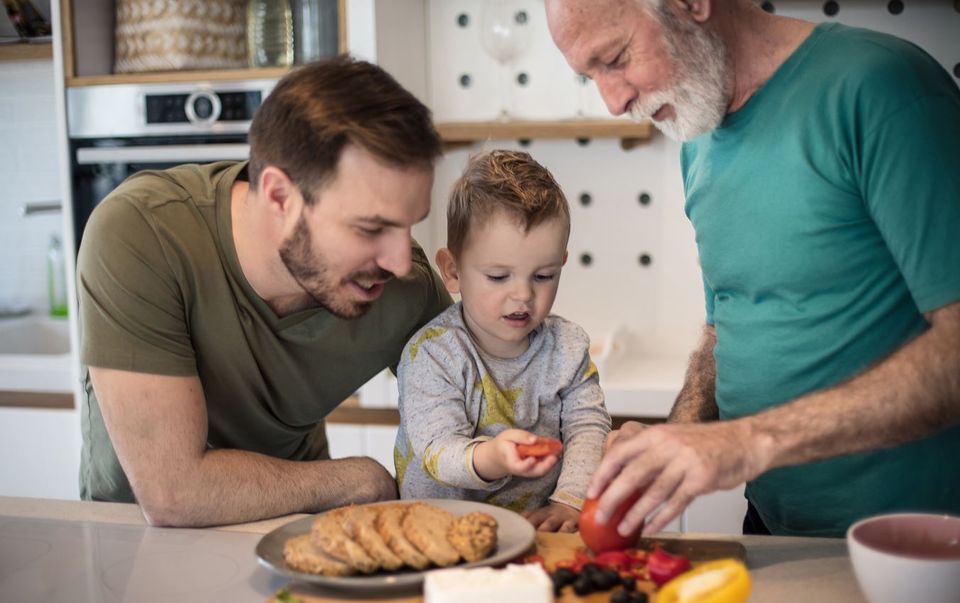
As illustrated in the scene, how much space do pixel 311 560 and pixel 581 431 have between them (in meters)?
0.61

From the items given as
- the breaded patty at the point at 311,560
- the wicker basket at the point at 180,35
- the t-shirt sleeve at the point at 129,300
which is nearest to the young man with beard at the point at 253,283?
the t-shirt sleeve at the point at 129,300

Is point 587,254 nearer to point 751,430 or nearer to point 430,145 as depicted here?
point 430,145

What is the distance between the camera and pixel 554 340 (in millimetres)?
1791

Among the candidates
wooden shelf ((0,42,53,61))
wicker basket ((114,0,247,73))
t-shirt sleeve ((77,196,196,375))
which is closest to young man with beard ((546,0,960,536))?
t-shirt sleeve ((77,196,196,375))

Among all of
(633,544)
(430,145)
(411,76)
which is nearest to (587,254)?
(411,76)

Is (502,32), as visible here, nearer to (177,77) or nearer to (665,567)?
(177,77)

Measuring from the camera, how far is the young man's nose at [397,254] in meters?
1.58

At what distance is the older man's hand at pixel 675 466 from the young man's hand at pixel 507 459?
142 mm

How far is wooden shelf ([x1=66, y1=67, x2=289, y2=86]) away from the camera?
9.80 ft

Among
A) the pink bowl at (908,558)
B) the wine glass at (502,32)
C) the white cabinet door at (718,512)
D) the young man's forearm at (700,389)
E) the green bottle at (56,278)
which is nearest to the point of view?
the pink bowl at (908,558)

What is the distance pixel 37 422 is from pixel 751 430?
2.56 metres

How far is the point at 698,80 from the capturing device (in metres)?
1.60

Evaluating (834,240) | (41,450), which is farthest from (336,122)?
(41,450)

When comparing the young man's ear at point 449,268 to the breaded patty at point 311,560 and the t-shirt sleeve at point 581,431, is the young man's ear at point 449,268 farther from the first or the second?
the breaded patty at point 311,560
